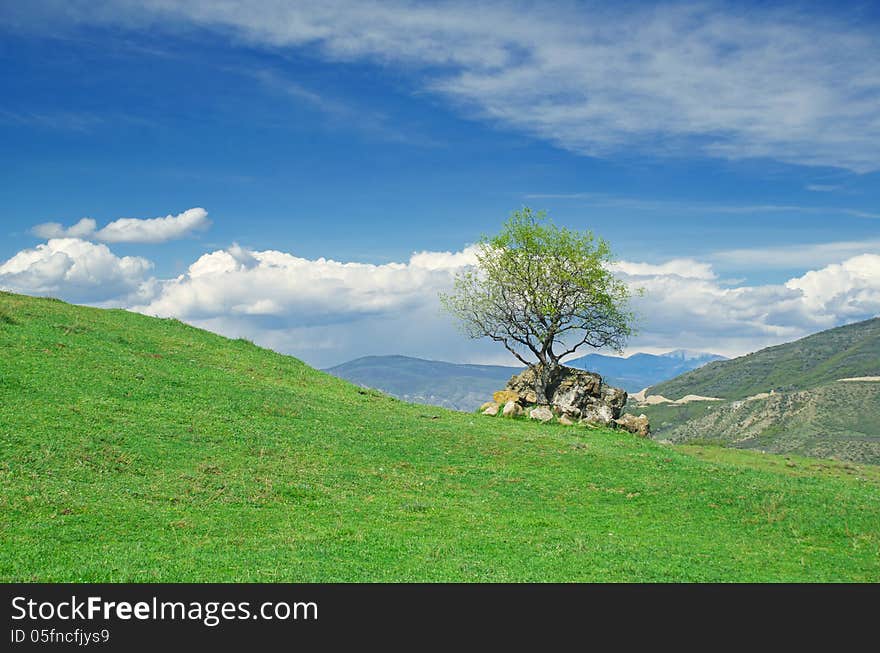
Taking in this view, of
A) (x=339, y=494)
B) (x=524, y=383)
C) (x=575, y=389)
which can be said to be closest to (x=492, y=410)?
(x=575, y=389)

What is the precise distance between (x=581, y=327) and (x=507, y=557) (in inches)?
1614

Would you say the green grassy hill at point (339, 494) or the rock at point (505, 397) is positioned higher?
the rock at point (505, 397)

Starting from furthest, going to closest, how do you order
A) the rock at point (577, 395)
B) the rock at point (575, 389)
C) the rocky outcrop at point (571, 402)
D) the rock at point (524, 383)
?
the rock at point (524, 383), the rock at point (575, 389), the rock at point (577, 395), the rocky outcrop at point (571, 402)

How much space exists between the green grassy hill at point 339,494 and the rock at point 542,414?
4.16 m

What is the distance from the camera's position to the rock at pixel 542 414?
4900 cm

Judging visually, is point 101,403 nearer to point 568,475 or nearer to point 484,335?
point 568,475

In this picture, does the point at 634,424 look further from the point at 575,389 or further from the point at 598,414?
the point at 575,389

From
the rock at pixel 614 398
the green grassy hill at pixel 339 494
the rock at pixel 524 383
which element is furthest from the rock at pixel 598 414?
the green grassy hill at pixel 339 494

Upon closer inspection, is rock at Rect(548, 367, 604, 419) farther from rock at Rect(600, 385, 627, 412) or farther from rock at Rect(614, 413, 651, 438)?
rock at Rect(614, 413, 651, 438)

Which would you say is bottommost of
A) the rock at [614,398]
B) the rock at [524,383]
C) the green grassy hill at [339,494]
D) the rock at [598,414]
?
the green grassy hill at [339,494]

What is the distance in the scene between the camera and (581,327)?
59.6 m

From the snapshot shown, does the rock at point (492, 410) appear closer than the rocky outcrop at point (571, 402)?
No

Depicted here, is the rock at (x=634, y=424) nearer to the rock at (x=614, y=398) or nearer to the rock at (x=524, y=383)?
the rock at (x=614, y=398)
